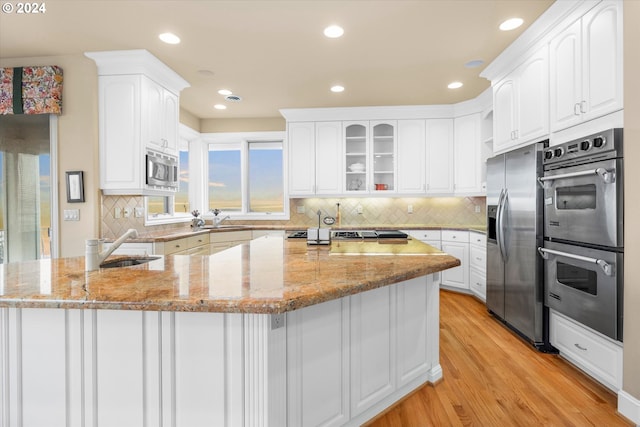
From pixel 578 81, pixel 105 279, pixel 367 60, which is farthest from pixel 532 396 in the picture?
pixel 367 60

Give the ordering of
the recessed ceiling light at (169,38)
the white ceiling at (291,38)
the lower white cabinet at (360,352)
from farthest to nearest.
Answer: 1. the recessed ceiling light at (169,38)
2. the white ceiling at (291,38)
3. the lower white cabinet at (360,352)

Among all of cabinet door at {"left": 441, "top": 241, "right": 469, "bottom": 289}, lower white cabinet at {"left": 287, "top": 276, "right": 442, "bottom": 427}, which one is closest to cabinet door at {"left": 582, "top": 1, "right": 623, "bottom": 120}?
lower white cabinet at {"left": 287, "top": 276, "right": 442, "bottom": 427}

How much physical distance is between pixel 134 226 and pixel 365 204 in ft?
10.8

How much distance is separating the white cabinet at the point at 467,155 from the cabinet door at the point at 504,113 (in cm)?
112

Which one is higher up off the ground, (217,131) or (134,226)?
(217,131)

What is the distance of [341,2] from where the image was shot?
2393 millimetres

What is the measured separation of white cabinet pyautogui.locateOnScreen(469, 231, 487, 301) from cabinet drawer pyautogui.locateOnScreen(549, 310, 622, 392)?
1383mm

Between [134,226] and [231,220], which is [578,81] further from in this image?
[231,220]

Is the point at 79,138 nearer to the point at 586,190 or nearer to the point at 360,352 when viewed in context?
the point at 360,352

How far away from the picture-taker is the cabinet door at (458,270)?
4.50 m

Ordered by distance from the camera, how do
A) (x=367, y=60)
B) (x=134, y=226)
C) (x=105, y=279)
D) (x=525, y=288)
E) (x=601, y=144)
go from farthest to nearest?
(x=134, y=226)
(x=367, y=60)
(x=525, y=288)
(x=601, y=144)
(x=105, y=279)

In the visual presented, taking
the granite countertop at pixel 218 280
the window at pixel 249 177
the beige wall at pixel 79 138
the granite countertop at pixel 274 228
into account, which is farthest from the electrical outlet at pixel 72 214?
the window at pixel 249 177

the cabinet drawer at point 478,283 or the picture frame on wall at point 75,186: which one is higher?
the picture frame on wall at point 75,186

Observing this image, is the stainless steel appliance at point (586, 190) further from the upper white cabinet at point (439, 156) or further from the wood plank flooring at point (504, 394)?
the upper white cabinet at point (439, 156)
